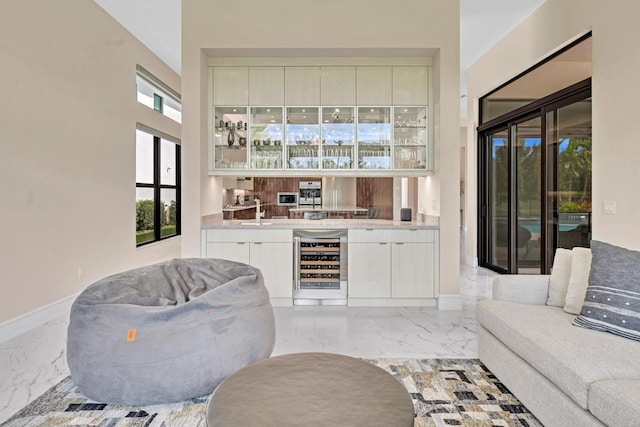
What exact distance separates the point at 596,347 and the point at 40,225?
4.60 m

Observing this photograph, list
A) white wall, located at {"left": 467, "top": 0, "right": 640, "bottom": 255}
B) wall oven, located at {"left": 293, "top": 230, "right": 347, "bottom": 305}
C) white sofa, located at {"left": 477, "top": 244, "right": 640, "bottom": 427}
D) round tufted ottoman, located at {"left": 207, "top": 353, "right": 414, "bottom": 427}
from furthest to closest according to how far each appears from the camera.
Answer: wall oven, located at {"left": 293, "top": 230, "right": 347, "bottom": 305}
white wall, located at {"left": 467, "top": 0, "right": 640, "bottom": 255}
white sofa, located at {"left": 477, "top": 244, "right": 640, "bottom": 427}
round tufted ottoman, located at {"left": 207, "top": 353, "right": 414, "bottom": 427}

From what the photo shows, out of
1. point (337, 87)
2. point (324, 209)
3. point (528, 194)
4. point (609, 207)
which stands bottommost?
point (324, 209)

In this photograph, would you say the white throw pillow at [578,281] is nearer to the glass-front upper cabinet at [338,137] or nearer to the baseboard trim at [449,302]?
the baseboard trim at [449,302]

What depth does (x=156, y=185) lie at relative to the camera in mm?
6996

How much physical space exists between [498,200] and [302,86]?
3.79m

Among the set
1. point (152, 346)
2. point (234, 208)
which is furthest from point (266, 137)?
point (152, 346)

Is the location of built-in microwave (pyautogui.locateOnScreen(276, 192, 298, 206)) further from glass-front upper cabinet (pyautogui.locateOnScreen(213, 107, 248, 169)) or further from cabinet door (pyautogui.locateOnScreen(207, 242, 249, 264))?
cabinet door (pyautogui.locateOnScreen(207, 242, 249, 264))

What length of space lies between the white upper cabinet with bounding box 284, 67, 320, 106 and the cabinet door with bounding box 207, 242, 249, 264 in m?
1.82

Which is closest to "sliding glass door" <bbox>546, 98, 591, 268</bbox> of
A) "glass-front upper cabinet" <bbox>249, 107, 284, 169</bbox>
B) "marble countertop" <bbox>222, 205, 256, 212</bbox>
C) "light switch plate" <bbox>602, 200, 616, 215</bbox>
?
"light switch plate" <bbox>602, 200, 616, 215</bbox>

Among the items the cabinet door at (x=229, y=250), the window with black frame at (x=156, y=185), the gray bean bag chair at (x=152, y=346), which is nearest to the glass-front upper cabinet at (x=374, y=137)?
the cabinet door at (x=229, y=250)

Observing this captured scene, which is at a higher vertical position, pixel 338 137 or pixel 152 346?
pixel 338 137

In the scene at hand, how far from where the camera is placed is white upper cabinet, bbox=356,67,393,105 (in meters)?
4.81

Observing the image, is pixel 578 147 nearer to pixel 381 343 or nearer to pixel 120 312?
pixel 381 343

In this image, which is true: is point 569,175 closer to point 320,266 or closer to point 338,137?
point 338,137
